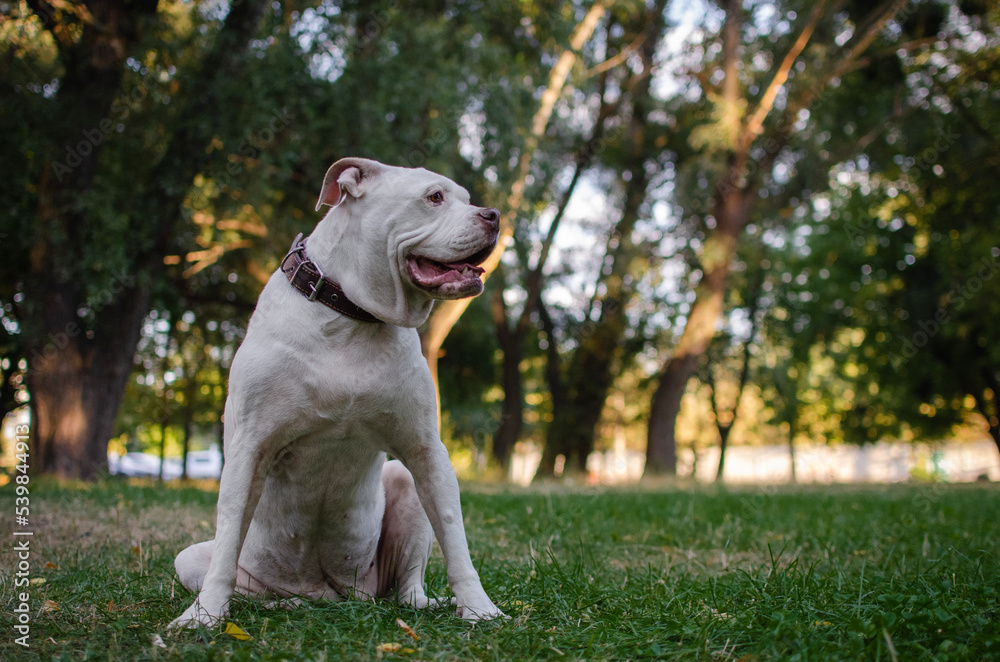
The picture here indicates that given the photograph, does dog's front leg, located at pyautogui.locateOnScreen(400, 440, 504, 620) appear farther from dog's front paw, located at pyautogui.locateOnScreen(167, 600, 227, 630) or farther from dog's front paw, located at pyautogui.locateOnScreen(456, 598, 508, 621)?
dog's front paw, located at pyautogui.locateOnScreen(167, 600, 227, 630)

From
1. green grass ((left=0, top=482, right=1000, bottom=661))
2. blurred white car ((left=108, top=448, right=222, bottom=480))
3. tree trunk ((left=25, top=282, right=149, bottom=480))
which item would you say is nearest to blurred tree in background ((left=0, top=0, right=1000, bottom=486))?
tree trunk ((left=25, top=282, right=149, bottom=480))

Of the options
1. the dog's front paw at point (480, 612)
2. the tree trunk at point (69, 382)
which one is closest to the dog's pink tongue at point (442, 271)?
the dog's front paw at point (480, 612)

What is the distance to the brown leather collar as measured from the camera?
2.89 m

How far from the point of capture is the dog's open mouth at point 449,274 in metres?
2.91

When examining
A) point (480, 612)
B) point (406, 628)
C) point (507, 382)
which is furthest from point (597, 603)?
point (507, 382)

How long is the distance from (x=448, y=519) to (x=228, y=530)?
0.85 metres

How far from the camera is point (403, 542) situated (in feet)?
11.0

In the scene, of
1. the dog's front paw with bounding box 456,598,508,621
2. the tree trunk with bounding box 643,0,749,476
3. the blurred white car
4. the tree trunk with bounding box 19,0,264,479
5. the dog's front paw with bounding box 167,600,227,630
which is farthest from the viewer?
the blurred white car

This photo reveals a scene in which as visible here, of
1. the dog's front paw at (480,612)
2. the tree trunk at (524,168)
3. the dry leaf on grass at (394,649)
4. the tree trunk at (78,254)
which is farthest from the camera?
the tree trunk at (524,168)

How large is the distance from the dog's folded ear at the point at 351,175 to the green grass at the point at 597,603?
5.59 ft

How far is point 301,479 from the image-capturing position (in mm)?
2961

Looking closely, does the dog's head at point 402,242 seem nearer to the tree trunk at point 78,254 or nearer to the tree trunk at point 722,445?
the tree trunk at point 78,254

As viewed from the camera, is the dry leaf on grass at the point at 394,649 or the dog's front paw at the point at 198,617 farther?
the dog's front paw at the point at 198,617

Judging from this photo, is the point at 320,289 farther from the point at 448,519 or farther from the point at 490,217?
the point at 448,519
